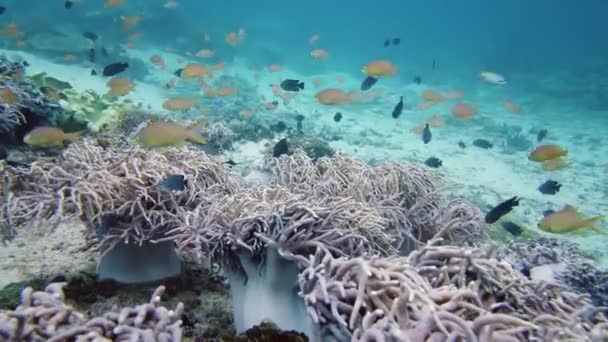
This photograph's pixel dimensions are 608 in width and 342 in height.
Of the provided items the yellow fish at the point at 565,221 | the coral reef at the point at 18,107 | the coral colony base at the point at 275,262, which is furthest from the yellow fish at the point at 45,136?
the yellow fish at the point at 565,221

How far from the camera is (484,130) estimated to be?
2320 cm

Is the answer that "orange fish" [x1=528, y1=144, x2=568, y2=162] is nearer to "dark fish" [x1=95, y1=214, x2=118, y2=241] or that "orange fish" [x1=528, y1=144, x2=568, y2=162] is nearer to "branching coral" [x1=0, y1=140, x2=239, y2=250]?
"branching coral" [x1=0, y1=140, x2=239, y2=250]

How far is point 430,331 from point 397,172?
322cm

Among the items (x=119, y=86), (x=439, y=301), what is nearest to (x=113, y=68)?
(x=119, y=86)

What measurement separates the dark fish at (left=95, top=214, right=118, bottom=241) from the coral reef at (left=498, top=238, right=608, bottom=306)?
404cm

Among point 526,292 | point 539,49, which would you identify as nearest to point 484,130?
point 526,292

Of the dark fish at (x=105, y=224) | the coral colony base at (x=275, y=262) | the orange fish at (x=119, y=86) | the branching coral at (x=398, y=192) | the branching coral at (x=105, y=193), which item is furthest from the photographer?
the orange fish at (x=119, y=86)

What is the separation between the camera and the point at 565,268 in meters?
4.08

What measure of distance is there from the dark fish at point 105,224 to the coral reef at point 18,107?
356 cm

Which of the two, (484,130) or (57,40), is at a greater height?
(57,40)

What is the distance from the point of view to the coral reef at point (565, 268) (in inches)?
154

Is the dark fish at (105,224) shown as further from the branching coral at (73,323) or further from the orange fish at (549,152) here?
the orange fish at (549,152)

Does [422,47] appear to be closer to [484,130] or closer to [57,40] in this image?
[484,130]

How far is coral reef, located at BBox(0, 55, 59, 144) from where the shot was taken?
5645mm
